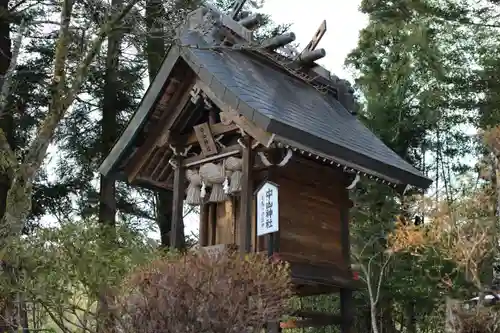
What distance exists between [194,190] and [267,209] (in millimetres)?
Result: 1521

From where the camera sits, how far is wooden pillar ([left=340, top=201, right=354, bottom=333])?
26.1 ft

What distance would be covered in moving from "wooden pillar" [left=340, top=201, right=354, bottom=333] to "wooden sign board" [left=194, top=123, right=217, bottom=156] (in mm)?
2036

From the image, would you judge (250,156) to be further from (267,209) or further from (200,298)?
(200,298)

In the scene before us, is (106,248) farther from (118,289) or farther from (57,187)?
(57,187)

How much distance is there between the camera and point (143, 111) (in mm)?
7789

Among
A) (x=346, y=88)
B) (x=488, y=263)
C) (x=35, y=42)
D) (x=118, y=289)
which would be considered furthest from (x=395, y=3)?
(x=118, y=289)

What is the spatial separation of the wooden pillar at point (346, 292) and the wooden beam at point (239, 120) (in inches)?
82.1

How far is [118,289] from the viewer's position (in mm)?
5012

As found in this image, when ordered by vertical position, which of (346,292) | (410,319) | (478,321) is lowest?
(410,319)

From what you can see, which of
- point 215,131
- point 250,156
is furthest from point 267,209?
point 215,131

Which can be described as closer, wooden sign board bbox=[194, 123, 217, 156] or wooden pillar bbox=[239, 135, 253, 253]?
wooden pillar bbox=[239, 135, 253, 253]

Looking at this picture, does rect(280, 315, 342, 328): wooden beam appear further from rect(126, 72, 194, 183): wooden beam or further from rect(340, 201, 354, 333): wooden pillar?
rect(126, 72, 194, 183): wooden beam

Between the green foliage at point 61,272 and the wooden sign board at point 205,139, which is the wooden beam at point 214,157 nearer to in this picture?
the wooden sign board at point 205,139

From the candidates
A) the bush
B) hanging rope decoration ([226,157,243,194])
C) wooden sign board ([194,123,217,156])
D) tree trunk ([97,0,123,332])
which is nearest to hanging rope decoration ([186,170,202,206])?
wooden sign board ([194,123,217,156])
